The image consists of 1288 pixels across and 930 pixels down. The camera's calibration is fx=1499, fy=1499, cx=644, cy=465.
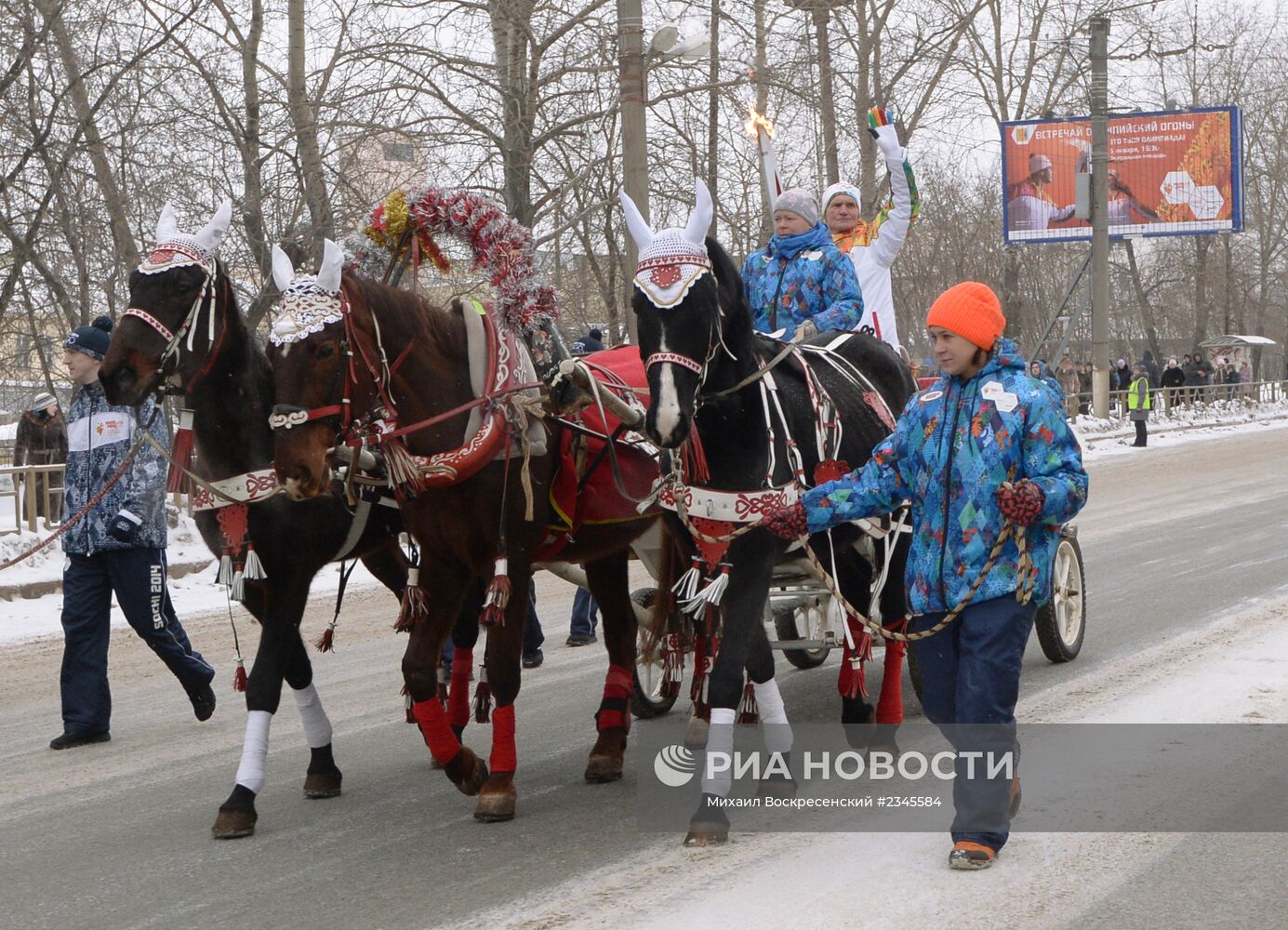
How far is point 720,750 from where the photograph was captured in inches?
212

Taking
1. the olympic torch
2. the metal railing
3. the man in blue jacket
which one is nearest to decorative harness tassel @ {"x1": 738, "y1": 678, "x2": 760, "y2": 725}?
the olympic torch

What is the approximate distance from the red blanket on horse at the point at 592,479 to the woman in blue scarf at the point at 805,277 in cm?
93

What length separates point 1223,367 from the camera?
47.1 m

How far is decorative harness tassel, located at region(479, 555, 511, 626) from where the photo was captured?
19.1 feet

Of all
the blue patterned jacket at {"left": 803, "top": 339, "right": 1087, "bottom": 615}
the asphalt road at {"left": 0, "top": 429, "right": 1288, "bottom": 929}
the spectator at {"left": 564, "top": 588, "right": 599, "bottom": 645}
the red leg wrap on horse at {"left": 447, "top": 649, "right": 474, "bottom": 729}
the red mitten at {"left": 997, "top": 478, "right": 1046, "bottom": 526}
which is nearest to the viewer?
the red mitten at {"left": 997, "top": 478, "right": 1046, "bottom": 526}

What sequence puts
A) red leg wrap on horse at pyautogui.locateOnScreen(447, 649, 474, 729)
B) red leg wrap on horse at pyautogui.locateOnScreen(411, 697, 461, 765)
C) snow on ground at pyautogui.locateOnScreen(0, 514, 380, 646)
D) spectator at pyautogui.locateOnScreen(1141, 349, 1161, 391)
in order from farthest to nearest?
spectator at pyautogui.locateOnScreen(1141, 349, 1161, 391), snow on ground at pyautogui.locateOnScreen(0, 514, 380, 646), red leg wrap on horse at pyautogui.locateOnScreen(447, 649, 474, 729), red leg wrap on horse at pyautogui.locateOnScreen(411, 697, 461, 765)

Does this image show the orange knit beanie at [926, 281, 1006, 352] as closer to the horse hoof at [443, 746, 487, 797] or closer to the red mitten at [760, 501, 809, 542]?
the red mitten at [760, 501, 809, 542]

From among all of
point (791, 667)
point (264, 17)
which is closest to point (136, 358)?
point (791, 667)

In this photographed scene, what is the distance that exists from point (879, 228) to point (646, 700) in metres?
2.85

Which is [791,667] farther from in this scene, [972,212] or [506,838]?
[972,212]

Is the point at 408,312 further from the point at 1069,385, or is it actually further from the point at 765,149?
the point at 1069,385

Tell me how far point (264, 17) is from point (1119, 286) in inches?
1937

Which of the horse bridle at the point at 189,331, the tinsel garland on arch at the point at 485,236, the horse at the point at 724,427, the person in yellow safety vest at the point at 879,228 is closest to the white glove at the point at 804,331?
the horse at the point at 724,427

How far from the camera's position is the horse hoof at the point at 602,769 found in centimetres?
644
